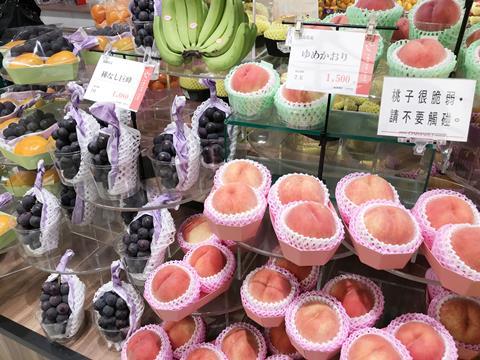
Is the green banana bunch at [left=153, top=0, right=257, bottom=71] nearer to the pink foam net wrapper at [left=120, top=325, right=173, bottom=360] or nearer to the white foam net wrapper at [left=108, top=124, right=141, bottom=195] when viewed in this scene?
the white foam net wrapper at [left=108, top=124, right=141, bottom=195]

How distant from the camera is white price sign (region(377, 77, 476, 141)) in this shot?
1031 millimetres

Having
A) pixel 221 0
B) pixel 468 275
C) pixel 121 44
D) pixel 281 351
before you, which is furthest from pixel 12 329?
pixel 468 275

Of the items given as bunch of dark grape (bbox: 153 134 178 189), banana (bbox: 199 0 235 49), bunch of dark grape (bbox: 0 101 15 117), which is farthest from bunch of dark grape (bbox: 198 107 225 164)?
bunch of dark grape (bbox: 0 101 15 117)

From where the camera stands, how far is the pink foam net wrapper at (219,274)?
1.44 metres

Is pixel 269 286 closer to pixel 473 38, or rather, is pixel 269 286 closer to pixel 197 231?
pixel 197 231

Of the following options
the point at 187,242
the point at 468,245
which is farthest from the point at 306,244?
the point at 187,242

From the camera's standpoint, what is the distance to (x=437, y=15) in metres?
1.30

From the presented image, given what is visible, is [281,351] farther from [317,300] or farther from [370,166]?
[370,166]

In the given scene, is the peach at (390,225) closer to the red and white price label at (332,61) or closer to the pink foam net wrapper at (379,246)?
the pink foam net wrapper at (379,246)

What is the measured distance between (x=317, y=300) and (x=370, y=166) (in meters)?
0.50

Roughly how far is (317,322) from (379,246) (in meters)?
0.33

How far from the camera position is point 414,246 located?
104cm

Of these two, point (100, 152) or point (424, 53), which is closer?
point (424, 53)

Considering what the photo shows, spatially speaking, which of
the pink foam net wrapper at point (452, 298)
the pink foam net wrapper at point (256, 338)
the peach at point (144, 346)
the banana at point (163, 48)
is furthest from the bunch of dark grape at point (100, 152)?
the pink foam net wrapper at point (452, 298)
